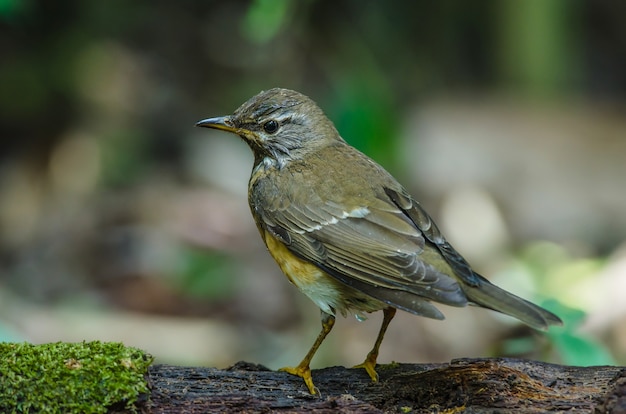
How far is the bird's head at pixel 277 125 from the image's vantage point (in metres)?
5.73

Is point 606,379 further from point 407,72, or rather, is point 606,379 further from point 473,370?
point 407,72

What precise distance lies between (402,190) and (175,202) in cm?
585

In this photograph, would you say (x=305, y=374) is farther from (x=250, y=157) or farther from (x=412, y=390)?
(x=250, y=157)

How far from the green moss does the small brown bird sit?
1110 mm

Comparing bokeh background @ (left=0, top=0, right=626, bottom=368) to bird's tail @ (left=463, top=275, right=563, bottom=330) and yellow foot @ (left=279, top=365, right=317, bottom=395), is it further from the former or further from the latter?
yellow foot @ (left=279, top=365, right=317, bottom=395)

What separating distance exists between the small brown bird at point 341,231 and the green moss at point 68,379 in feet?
3.64

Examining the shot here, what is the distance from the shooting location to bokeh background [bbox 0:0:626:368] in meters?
8.41

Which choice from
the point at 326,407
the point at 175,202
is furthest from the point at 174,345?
the point at 326,407

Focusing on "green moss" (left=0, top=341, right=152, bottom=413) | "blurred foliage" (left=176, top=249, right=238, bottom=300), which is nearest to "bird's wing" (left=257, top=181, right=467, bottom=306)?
"green moss" (left=0, top=341, right=152, bottom=413)

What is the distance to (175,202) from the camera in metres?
10.8

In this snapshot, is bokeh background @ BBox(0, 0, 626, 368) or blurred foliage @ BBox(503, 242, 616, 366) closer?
blurred foliage @ BBox(503, 242, 616, 366)

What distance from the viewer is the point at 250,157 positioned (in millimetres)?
11500

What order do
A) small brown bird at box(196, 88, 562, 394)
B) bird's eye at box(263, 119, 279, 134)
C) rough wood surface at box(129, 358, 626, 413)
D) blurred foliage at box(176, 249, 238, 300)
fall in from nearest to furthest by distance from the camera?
1. rough wood surface at box(129, 358, 626, 413)
2. small brown bird at box(196, 88, 562, 394)
3. bird's eye at box(263, 119, 279, 134)
4. blurred foliage at box(176, 249, 238, 300)

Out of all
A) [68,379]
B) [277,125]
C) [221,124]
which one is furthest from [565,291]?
[68,379]
